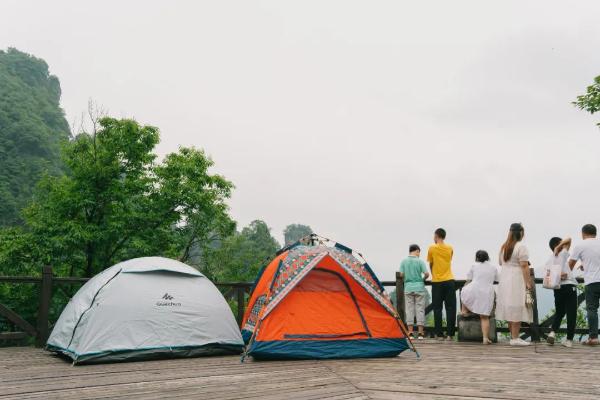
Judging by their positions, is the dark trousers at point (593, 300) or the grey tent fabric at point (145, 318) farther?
the dark trousers at point (593, 300)

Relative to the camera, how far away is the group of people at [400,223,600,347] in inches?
272

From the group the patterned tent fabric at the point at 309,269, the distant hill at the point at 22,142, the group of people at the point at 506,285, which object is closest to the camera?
the patterned tent fabric at the point at 309,269

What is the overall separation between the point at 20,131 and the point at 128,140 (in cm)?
3184

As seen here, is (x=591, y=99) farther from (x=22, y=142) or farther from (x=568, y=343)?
(x=22, y=142)

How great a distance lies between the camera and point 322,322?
5.96m

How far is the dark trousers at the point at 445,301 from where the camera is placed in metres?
8.39

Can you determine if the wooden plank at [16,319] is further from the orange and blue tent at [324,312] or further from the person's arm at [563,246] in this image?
the person's arm at [563,246]

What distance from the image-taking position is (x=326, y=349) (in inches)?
227

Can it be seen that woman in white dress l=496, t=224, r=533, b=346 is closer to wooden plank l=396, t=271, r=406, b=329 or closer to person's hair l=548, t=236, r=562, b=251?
person's hair l=548, t=236, r=562, b=251

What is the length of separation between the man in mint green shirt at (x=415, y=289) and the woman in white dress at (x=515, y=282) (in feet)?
4.75

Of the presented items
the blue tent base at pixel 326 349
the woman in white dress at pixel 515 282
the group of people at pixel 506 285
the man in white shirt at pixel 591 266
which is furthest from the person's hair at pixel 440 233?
the blue tent base at pixel 326 349

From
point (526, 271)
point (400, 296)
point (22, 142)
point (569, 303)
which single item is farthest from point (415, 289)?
point (22, 142)

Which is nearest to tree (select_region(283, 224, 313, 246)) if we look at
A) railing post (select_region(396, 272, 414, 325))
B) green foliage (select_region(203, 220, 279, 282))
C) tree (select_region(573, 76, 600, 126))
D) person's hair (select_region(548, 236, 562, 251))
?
green foliage (select_region(203, 220, 279, 282))

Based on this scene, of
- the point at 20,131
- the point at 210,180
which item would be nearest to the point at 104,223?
the point at 210,180
